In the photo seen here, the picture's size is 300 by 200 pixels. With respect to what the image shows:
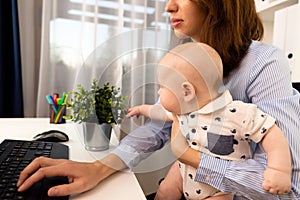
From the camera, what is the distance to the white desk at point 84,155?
525 mm

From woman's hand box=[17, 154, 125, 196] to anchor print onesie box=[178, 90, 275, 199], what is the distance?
0.20 metres

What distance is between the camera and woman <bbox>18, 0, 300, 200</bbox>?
22.4 inches

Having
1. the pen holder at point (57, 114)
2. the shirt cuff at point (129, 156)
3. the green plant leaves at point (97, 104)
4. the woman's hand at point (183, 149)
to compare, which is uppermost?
the green plant leaves at point (97, 104)

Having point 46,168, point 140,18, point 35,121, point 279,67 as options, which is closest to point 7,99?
point 35,121

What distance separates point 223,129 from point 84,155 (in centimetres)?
39

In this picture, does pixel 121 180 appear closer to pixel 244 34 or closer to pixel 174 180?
pixel 174 180

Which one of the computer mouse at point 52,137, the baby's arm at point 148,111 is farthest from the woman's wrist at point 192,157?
the computer mouse at point 52,137

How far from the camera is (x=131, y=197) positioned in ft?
1.69

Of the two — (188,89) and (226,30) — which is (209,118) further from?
(226,30)

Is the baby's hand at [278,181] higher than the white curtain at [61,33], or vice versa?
the white curtain at [61,33]

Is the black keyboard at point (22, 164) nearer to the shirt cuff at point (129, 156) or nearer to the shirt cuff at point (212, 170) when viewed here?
the shirt cuff at point (129, 156)

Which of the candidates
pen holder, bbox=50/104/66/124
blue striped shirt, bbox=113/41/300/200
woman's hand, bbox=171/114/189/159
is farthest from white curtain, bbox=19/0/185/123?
woman's hand, bbox=171/114/189/159

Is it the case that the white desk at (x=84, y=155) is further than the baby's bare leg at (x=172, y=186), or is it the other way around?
the baby's bare leg at (x=172, y=186)

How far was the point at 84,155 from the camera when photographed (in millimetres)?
768
